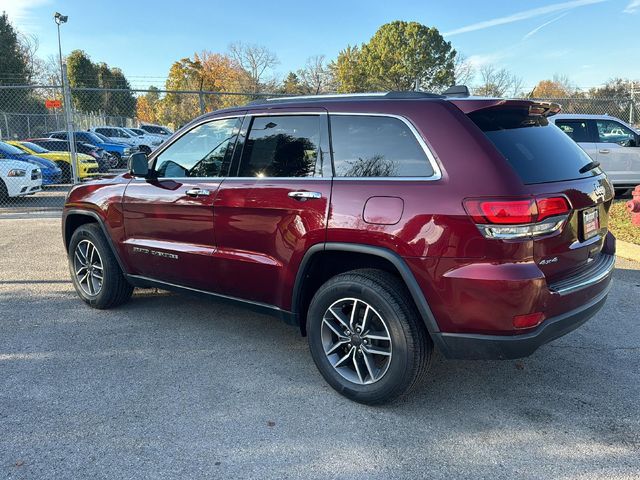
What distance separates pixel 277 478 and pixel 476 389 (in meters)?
1.55

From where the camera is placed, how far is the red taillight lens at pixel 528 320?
8.83 feet

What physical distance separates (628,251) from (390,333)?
16.8 ft

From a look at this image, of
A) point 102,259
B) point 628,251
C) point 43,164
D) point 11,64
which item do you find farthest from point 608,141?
point 11,64

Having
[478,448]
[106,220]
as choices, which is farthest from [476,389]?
[106,220]

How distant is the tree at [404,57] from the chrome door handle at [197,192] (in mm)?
55075

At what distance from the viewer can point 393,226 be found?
2.91m

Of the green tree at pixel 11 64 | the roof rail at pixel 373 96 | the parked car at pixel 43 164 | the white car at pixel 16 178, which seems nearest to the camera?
the roof rail at pixel 373 96

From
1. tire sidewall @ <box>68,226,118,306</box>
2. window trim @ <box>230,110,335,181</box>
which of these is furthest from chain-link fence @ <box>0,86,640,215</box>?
window trim @ <box>230,110,335,181</box>

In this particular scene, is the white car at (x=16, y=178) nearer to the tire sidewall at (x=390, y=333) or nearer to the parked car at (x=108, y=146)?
the parked car at (x=108, y=146)

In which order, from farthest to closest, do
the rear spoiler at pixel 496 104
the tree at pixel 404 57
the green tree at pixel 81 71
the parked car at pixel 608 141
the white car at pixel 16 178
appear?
1. the tree at pixel 404 57
2. the green tree at pixel 81 71
3. the white car at pixel 16 178
4. the parked car at pixel 608 141
5. the rear spoiler at pixel 496 104

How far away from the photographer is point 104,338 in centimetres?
428

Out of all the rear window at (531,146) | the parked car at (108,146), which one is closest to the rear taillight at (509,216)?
the rear window at (531,146)

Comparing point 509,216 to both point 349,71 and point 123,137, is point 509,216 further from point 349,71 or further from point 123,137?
point 349,71

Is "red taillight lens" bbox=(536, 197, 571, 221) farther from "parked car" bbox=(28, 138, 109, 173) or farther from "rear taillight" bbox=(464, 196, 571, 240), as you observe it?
"parked car" bbox=(28, 138, 109, 173)
